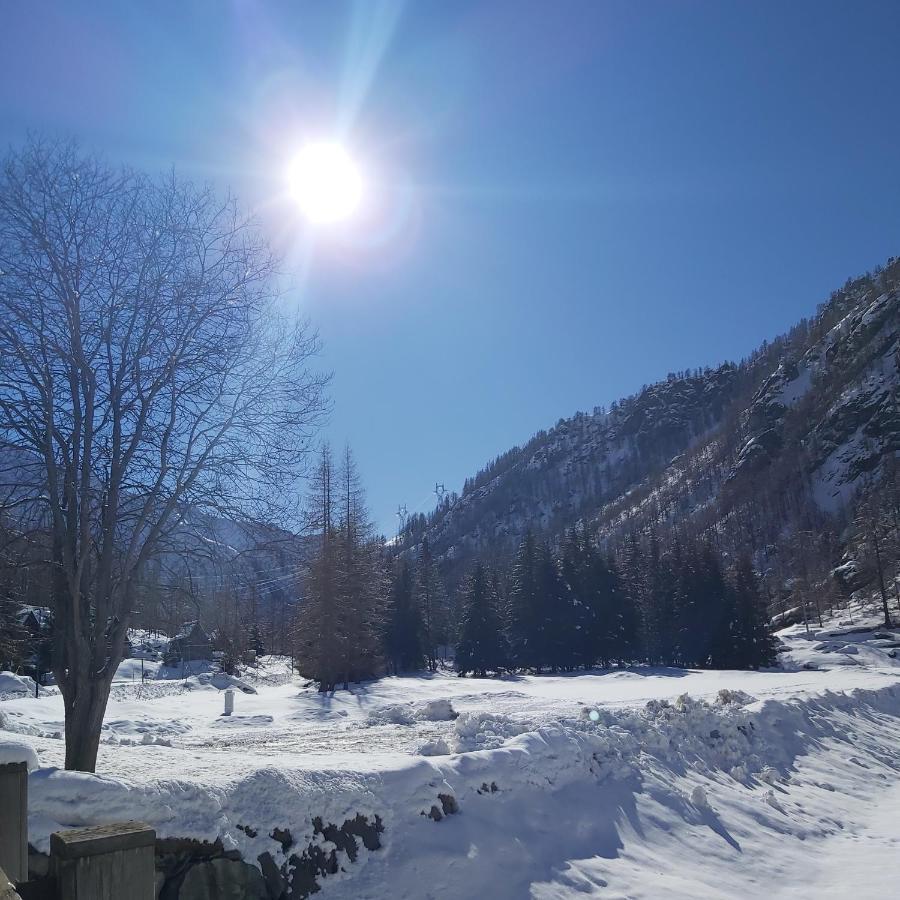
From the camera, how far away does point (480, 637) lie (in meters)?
44.3

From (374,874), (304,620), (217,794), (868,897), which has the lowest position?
(868,897)

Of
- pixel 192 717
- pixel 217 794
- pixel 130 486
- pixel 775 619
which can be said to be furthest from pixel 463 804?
pixel 775 619

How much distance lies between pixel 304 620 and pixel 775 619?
59386mm

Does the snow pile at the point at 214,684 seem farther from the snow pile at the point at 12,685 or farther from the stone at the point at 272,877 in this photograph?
the stone at the point at 272,877

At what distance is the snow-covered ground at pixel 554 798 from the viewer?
6.25 metres

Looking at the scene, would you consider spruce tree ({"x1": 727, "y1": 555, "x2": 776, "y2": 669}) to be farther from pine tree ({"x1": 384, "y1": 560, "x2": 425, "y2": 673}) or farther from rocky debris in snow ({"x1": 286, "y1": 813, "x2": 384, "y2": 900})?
rocky debris in snow ({"x1": 286, "y1": 813, "x2": 384, "y2": 900})

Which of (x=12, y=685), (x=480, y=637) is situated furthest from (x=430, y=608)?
(x=12, y=685)

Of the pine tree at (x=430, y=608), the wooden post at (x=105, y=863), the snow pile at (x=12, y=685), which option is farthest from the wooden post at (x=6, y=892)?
the pine tree at (x=430, y=608)

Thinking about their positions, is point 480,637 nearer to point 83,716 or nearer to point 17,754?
point 83,716

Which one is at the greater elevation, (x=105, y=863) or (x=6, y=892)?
(x=6, y=892)

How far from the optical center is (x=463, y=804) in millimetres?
7551

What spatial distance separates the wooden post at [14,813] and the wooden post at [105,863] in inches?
43.3

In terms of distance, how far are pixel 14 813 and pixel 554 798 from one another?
574 centimetres

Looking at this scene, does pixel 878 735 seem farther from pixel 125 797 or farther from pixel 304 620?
pixel 304 620
